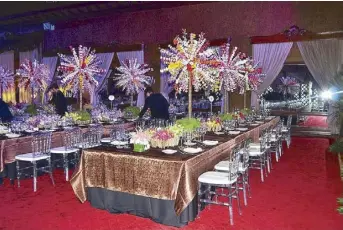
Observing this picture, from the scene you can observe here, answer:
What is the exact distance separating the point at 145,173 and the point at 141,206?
51 centimetres

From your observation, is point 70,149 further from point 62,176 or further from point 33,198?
point 33,198

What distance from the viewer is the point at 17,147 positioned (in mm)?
5906

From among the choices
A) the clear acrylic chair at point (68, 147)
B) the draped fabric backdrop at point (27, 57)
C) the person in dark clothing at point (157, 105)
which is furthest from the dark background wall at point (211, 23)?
the clear acrylic chair at point (68, 147)

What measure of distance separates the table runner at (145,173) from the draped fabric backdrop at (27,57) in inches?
480

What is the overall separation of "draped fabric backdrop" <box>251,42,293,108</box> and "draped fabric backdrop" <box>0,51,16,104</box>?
1096 cm

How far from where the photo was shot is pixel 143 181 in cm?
420

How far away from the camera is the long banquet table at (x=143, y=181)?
13.3 feet

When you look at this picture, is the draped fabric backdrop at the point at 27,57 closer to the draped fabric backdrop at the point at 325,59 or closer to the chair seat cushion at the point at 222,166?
the draped fabric backdrop at the point at 325,59

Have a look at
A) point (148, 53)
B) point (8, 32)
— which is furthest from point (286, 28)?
point (8, 32)

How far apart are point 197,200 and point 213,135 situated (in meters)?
1.83

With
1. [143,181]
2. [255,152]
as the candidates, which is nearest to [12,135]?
[143,181]

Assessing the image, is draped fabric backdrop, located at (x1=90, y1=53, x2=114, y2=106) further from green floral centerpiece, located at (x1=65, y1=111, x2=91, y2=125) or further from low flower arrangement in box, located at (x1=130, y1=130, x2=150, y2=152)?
low flower arrangement in box, located at (x1=130, y1=130, x2=150, y2=152)

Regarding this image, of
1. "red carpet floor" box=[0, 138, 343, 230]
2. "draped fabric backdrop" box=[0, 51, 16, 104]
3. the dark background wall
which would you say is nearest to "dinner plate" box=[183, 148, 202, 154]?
"red carpet floor" box=[0, 138, 343, 230]

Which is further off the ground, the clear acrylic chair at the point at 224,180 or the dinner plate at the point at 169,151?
the dinner plate at the point at 169,151
